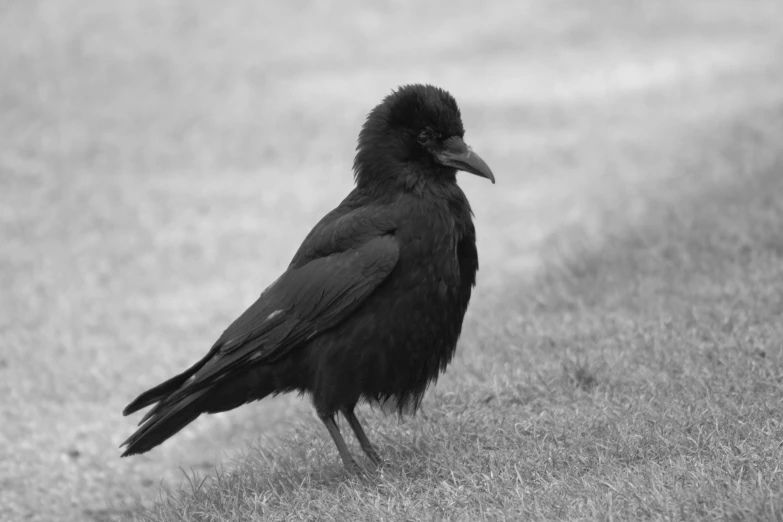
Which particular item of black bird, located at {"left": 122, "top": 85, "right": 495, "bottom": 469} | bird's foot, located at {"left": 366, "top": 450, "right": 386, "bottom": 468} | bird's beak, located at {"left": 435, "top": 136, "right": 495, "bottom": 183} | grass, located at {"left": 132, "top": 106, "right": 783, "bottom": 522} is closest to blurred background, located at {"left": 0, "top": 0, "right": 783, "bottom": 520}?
grass, located at {"left": 132, "top": 106, "right": 783, "bottom": 522}

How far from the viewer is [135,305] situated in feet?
34.2

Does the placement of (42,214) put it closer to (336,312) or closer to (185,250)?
(185,250)

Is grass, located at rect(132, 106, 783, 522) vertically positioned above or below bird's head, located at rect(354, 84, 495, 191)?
below

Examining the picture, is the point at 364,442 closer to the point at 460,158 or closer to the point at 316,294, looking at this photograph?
the point at 316,294

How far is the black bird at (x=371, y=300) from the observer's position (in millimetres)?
4953

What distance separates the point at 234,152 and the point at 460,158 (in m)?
10.8

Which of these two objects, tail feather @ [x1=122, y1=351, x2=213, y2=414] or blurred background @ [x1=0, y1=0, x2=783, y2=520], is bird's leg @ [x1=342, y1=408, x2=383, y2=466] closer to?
tail feather @ [x1=122, y1=351, x2=213, y2=414]

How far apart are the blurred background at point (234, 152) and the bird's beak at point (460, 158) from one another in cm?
201

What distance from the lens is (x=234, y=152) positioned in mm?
15672

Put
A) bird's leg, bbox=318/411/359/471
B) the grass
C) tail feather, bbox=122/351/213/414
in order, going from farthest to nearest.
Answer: tail feather, bbox=122/351/213/414, bird's leg, bbox=318/411/359/471, the grass

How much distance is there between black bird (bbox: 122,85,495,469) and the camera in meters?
4.95

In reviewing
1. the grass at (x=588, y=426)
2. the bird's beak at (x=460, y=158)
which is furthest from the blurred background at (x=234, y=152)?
the bird's beak at (x=460, y=158)

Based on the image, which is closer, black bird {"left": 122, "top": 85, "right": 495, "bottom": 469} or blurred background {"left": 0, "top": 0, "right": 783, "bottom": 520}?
black bird {"left": 122, "top": 85, "right": 495, "bottom": 469}

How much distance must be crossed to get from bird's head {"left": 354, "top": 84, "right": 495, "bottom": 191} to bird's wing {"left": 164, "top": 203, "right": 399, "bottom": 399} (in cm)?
25
